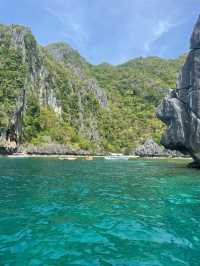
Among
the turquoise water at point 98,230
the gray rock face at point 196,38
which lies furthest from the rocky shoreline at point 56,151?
the turquoise water at point 98,230

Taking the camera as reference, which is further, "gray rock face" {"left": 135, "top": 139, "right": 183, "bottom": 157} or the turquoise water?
"gray rock face" {"left": 135, "top": 139, "right": 183, "bottom": 157}

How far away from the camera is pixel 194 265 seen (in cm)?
984

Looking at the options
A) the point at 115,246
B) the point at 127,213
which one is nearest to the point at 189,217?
the point at 127,213

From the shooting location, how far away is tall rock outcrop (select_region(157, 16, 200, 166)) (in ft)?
174

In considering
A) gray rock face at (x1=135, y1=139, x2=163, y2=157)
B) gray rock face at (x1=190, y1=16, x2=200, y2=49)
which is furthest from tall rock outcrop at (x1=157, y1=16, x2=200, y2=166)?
gray rock face at (x1=135, y1=139, x2=163, y2=157)

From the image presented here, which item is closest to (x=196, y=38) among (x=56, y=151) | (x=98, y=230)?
(x=98, y=230)

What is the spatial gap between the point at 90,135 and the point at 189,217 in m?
180

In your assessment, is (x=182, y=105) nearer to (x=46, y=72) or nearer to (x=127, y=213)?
(x=127, y=213)

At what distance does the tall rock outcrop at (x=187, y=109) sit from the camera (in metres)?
53.2

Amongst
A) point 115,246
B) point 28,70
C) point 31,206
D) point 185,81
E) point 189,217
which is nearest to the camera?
point 115,246

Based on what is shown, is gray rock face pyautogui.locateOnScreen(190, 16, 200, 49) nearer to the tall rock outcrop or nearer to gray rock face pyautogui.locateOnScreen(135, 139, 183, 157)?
the tall rock outcrop

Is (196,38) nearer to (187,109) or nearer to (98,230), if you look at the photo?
(187,109)

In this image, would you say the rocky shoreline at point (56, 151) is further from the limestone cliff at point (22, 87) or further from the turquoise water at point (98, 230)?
the turquoise water at point (98, 230)

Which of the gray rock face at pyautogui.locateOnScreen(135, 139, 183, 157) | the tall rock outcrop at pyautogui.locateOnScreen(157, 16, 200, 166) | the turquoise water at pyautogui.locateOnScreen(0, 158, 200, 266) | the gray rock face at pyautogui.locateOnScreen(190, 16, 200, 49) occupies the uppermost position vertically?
the gray rock face at pyautogui.locateOnScreen(190, 16, 200, 49)
